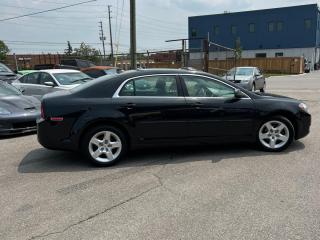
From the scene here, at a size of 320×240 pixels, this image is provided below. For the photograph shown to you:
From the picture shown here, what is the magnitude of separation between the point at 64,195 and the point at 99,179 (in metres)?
0.69

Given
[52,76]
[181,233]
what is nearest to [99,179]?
[181,233]

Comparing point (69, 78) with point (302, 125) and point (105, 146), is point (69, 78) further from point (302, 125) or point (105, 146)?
point (302, 125)

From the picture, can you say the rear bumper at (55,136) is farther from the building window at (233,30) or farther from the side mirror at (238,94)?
the building window at (233,30)

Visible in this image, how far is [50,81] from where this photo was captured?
1189 cm

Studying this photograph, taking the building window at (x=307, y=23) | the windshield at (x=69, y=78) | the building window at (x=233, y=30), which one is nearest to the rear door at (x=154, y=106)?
the windshield at (x=69, y=78)

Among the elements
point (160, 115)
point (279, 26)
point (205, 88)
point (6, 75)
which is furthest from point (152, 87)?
point (279, 26)

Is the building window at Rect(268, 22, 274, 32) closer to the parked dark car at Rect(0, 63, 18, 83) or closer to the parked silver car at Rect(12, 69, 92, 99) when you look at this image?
the parked dark car at Rect(0, 63, 18, 83)

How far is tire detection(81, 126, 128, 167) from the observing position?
18.6ft

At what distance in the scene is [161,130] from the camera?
5.89 meters

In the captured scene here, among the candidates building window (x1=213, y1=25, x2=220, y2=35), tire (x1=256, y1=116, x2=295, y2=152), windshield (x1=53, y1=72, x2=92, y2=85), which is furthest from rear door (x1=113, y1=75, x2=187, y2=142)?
building window (x1=213, y1=25, x2=220, y2=35)

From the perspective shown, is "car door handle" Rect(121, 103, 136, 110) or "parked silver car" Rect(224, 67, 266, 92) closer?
"car door handle" Rect(121, 103, 136, 110)

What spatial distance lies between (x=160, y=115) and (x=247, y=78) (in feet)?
41.0

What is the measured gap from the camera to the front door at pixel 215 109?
600cm

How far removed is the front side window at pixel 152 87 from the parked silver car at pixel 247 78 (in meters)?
11.5
